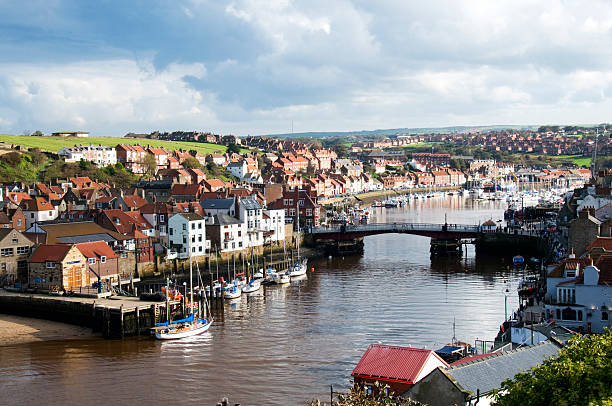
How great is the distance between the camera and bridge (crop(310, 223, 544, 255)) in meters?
72.2

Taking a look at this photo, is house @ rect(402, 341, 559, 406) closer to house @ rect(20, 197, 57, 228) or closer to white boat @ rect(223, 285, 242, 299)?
white boat @ rect(223, 285, 242, 299)

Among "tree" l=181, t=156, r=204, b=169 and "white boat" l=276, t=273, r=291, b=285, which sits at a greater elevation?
"tree" l=181, t=156, r=204, b=169

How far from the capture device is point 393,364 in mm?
25250

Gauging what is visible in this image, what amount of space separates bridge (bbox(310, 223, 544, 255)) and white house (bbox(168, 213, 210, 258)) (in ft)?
59.5

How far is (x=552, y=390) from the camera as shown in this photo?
55.5ft

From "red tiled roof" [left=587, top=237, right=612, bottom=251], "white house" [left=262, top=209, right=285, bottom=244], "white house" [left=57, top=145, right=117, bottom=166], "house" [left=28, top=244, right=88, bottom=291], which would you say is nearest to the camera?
"red tiled roof" [left=587, top=237, right=612, bottom=251]

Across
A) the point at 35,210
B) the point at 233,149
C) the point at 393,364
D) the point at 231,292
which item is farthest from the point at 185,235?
the point at 233,149

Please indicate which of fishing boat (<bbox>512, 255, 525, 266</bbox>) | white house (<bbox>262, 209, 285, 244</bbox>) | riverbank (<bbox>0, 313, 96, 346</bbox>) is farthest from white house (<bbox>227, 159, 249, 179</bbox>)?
riverbank (<bbox>0, 313, 96, 346</bbox>)

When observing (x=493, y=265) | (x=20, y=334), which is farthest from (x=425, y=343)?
(x=493, y=265)

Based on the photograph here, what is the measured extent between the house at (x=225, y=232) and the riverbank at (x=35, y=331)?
2152 cm

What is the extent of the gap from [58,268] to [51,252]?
1596 mm

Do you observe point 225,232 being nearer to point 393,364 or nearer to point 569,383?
point 393,364

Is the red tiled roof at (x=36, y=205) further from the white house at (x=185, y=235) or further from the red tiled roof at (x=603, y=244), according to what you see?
the red tiled roof at (x=603, y=244)

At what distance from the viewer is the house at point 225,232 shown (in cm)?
6506
